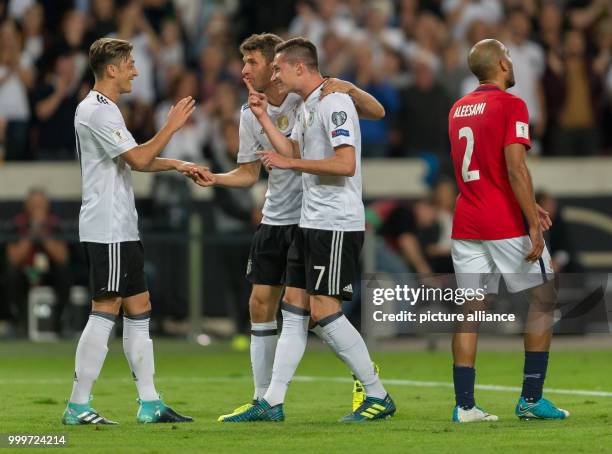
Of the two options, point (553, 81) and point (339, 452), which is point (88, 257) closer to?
point (339, 452)

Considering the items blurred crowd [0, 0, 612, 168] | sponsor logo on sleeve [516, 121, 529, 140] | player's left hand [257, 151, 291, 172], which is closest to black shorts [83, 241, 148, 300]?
player's left hand [257, 151, 291, 172]

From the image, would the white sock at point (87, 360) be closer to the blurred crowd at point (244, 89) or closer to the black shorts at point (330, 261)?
the black shorts at point (330, 261)

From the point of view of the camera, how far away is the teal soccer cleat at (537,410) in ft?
29.7

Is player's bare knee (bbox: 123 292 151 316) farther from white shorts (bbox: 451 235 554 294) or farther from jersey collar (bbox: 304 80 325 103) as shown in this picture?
white shorts (bbox: 451 235 554 294)

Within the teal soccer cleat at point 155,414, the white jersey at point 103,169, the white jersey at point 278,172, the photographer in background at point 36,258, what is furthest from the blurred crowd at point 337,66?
the teal soccer cleat at point 155,414

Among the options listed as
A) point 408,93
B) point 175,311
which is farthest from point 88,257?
point 408,93

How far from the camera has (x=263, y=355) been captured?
9641mm

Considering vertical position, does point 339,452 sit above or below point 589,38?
below

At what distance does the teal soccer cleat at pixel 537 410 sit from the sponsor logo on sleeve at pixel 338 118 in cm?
202

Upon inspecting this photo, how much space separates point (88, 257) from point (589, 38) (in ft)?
41.7

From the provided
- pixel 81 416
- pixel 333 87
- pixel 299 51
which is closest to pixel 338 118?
pixel 333 87

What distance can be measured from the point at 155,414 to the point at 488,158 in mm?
2597

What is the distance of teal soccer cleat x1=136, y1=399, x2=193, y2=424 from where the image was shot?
363 inches

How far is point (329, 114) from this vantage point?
9016 millimetres
